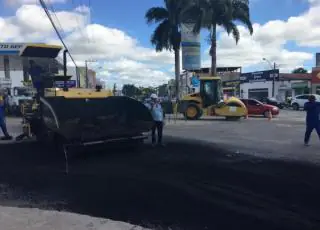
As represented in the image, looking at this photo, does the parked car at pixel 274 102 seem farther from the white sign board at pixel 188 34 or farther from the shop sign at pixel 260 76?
the shop sign at pixel 260 76

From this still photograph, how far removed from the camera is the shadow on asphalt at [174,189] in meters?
5.72

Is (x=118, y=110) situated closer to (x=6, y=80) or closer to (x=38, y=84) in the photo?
(x=38, y=84)

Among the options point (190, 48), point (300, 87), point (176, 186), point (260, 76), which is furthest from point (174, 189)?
point (260, 76)

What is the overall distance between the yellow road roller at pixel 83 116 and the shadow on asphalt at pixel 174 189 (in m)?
0.65

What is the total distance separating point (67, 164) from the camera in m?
9.66

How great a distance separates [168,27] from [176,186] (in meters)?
35.2

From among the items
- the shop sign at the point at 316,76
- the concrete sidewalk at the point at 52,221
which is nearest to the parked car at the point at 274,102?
the shop sign at the point at 316,76

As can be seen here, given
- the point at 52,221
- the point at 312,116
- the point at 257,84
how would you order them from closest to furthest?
the point at 52,221 → the point at 312,116 → the point at 257,84

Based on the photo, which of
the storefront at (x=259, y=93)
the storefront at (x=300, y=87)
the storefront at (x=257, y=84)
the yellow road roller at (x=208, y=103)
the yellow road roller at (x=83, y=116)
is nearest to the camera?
the yellow road roller at (x=83, y=116)

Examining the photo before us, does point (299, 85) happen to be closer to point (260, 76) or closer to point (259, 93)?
point (260, 76)

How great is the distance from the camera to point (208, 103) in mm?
26547

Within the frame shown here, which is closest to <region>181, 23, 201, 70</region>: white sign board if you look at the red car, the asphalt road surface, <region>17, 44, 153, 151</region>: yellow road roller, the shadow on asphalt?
the red car

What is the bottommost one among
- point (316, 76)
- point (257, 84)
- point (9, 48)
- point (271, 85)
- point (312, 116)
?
point (312, 116)

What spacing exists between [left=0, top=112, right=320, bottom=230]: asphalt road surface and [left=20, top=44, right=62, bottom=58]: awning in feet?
12.3
